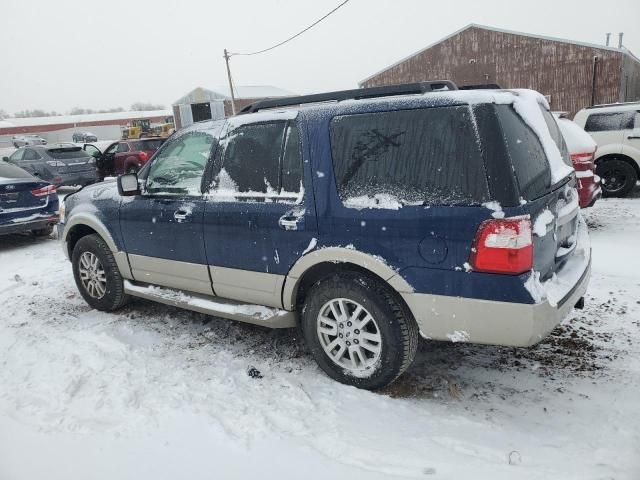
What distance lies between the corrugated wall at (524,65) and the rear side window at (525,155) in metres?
23.8

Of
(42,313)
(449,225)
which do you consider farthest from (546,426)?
(42,313)

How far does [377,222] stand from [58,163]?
42.8ft

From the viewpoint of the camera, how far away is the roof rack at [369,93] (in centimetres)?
288

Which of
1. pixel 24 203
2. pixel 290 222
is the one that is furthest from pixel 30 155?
pixel 290 222

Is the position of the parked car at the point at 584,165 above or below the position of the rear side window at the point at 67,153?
below

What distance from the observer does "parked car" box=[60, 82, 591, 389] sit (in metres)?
2.50

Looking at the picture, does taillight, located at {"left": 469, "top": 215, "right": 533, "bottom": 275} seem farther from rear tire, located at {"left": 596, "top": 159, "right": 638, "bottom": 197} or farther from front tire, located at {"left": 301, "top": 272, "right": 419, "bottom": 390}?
rear tire, located at {"left": 596, "top": 159, "right": 638, "bottom": 197}

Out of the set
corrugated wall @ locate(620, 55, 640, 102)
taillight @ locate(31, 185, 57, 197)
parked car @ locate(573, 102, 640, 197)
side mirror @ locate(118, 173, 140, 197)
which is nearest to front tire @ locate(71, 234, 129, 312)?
side mirror @ locate(118, 173, 140, 197)

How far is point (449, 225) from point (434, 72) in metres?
26.6

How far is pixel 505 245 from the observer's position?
244cm

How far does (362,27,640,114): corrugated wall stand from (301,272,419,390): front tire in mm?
24393

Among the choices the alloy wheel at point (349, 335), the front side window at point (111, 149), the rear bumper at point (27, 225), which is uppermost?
the front side window at point (111, 149)

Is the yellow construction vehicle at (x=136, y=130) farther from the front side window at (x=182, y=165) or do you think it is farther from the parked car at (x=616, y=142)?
the front side window at (x=182, y=165)

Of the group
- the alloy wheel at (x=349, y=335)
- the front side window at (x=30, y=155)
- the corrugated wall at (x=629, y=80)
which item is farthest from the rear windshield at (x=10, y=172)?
the corrugated wall at (x=629, y=80)
